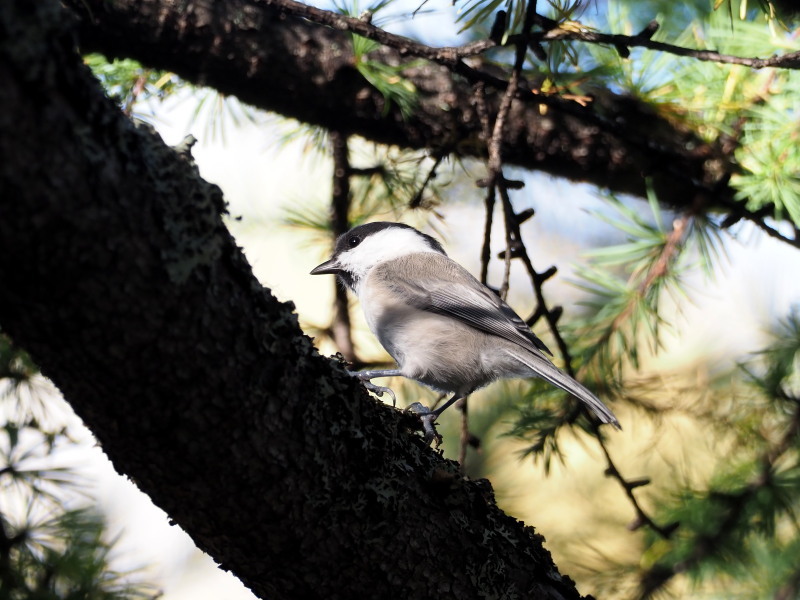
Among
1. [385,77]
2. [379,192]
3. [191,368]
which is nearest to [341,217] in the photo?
[379,192]

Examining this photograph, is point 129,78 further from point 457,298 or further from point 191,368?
point 191,368

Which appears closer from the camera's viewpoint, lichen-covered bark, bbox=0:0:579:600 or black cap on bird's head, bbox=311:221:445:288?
lichen-covered bark, bbox=0:0:579:600

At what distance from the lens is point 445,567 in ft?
4.99

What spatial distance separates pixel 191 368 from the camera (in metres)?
1.10

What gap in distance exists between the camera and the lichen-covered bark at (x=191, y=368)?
92 centimetres

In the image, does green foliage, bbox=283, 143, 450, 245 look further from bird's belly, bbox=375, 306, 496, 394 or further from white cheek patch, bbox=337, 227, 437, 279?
bird's belly, bbox=375, 306, 496, 394

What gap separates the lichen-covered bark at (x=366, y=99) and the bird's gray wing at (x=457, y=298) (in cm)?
46

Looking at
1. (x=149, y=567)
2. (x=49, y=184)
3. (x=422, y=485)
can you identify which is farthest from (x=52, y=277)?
(x=149, y=567)

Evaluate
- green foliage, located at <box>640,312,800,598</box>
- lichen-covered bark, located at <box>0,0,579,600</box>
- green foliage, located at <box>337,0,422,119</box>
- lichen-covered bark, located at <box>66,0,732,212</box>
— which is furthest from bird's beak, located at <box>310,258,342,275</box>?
green foliage, located at <box>640,312,800,598</box>

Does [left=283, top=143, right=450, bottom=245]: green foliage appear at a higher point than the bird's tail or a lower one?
higher

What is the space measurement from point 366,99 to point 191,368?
71.7 inches

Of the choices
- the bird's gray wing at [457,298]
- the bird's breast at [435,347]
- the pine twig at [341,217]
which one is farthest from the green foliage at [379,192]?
the bird's breast at [435,347]

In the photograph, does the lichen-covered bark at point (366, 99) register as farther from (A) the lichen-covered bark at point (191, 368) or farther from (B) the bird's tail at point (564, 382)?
(A) the lichen-covered bark at point (191, 368)

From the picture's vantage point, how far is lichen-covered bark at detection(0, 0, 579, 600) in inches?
36.4
